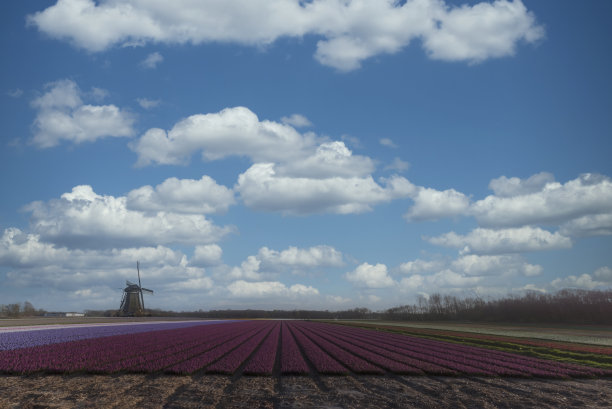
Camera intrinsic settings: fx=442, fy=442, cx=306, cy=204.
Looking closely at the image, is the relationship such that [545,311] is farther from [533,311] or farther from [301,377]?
[301,377]

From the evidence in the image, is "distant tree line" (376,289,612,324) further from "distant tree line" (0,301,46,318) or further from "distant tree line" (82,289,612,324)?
"distant tree line" (0,301,46,318)

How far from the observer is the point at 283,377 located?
19031mm

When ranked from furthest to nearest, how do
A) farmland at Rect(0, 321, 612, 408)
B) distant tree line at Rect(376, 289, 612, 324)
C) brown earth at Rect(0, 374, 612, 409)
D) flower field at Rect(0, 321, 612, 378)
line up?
distant tree line at Rect(376, 289, 612, 324), flower field at Rect(0, 321, 612, 378), farmland at Rect(0, 321, 612, 408), brown earth at Rect(0, 374, 612, 409)

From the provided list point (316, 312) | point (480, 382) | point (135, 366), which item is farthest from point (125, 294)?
point (480, 382)

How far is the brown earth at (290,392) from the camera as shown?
1410 cm

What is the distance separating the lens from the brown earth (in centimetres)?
1410

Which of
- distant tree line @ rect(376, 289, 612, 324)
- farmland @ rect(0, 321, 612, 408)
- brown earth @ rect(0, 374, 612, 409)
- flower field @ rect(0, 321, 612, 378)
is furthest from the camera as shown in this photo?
distant tree line @ rect(376, 289, 612, 324)

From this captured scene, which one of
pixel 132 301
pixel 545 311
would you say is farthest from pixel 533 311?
pixel 132 301

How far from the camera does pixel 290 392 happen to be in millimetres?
15945

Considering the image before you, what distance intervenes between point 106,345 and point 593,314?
100 m

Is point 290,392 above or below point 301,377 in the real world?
above

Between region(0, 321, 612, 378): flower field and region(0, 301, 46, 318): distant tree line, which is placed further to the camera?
region(0, 301, 46, 318): distant tree line

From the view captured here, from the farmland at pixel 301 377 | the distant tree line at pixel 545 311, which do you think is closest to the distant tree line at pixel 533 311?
the distant tree line at pixel 545 311

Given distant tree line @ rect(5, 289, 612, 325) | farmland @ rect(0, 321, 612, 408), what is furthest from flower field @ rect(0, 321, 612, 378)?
distant tree line @ rect(5, 289, 612, 325)
